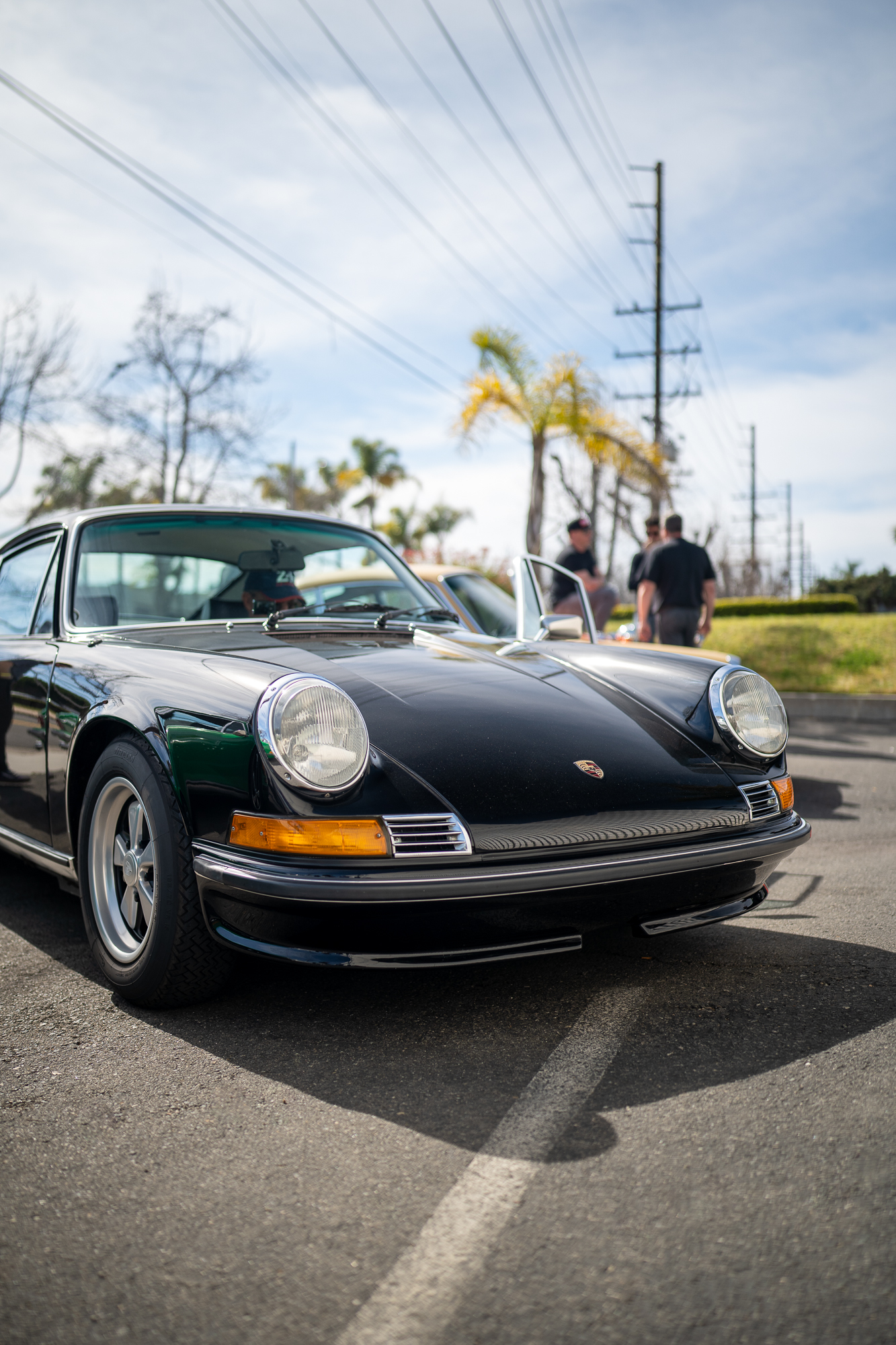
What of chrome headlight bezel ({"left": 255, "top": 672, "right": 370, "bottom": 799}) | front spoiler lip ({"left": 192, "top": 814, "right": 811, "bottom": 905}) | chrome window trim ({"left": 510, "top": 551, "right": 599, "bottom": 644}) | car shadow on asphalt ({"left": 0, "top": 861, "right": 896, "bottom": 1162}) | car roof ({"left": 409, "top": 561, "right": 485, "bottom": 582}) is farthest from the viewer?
car roof ({"left": 409, "top": 561, "right": 485, "bottom": 582})

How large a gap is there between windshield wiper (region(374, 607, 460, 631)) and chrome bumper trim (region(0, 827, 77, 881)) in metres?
1.34

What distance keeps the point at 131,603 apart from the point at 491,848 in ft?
6.69

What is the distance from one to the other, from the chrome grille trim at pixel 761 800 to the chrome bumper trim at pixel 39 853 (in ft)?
6.42

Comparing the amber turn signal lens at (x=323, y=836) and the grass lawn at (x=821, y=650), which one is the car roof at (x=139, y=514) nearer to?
the amber turn signal lens at (x=323, y=836)

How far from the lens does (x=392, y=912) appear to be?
2256mm

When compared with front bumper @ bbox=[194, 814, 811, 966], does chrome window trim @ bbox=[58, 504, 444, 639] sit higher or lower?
higher

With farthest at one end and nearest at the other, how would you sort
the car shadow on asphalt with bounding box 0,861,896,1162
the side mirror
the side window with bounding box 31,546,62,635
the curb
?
the curb, the side mirror, the side window with bounding box 31,546,62,635, the car shadow on asphalt with bounding box 0,861,896,1162

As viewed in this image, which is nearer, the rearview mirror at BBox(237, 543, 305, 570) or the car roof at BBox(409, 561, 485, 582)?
the rearview mirror at BBox(237, 543, 305, 570)

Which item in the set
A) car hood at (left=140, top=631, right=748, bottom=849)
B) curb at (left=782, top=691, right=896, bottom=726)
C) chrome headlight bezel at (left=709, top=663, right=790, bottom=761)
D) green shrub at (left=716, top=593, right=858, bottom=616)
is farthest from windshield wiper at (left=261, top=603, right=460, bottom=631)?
green shrub at (left=716, top=593, right=858, bottom=616)

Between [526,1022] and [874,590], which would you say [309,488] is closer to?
[874,590]

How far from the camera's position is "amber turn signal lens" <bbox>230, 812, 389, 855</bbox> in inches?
91.3

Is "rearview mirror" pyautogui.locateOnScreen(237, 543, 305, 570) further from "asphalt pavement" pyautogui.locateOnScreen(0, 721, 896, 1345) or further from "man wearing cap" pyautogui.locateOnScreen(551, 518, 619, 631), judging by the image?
"man wearing cap" pyautogui.locateOnScreen(551, 518, 619, 631)

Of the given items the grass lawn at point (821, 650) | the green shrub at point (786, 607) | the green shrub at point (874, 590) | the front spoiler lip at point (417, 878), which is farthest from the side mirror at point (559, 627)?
the green shrub at point (874, 590)

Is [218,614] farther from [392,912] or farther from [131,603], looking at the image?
[392,912]
